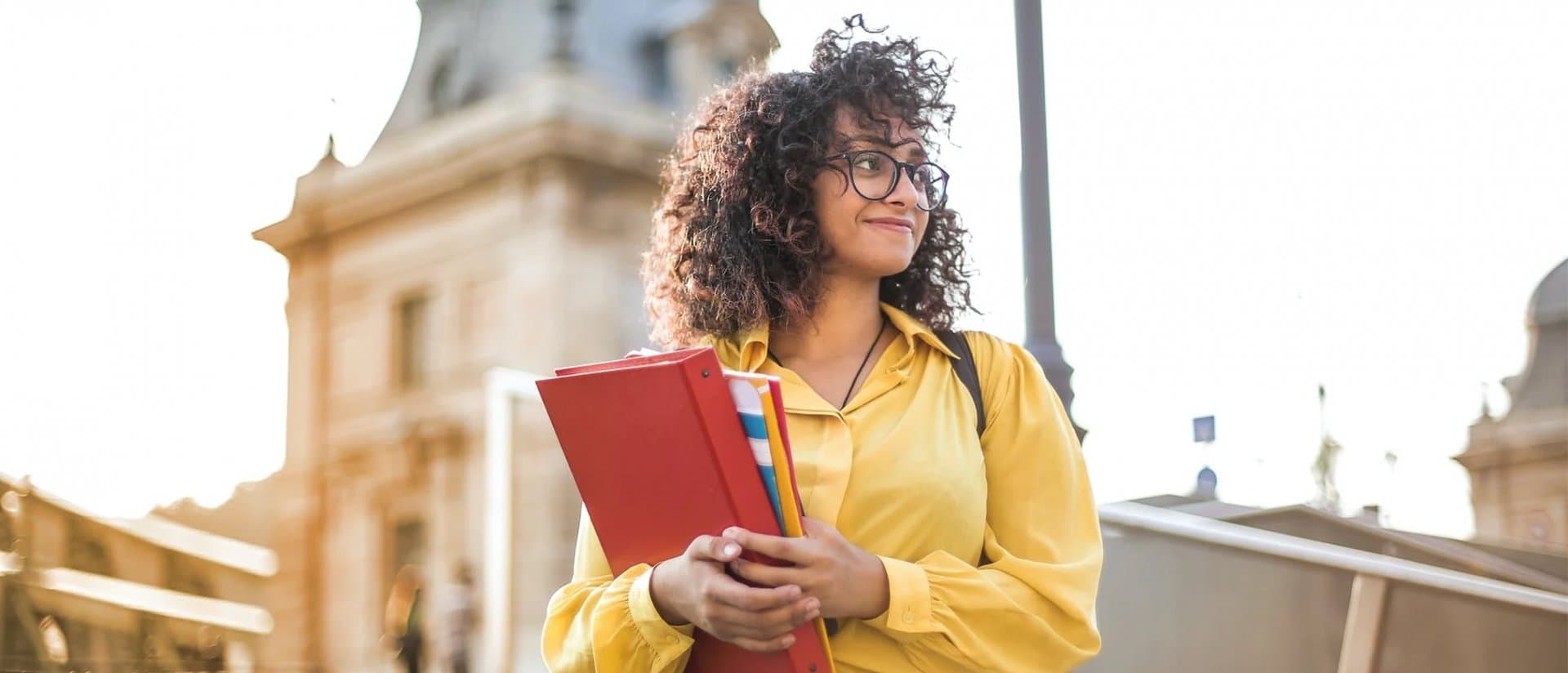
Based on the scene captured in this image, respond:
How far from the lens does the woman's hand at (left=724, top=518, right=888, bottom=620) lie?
4.88ft

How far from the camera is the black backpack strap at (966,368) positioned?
1.74m

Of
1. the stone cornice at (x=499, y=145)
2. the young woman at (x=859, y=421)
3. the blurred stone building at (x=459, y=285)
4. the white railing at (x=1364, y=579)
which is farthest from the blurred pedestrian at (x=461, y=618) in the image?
the young woman at (x=859, y=421)

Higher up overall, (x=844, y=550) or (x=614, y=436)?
(x=614, y=436)

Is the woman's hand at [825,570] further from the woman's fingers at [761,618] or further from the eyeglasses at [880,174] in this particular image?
the eyeglasses at [880,174]

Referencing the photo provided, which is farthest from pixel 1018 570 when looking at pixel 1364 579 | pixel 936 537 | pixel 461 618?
pixel 461 618

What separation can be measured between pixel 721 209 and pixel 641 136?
6.30 metres

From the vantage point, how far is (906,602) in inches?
61.2

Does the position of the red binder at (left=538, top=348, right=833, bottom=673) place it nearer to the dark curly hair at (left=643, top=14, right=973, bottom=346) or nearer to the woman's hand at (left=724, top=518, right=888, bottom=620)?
the woman's hand at (left=724, top=518, right=888, bottom=620)

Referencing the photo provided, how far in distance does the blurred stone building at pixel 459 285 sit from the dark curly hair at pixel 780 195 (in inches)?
192

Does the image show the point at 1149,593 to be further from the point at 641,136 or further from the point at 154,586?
the point at 641,136

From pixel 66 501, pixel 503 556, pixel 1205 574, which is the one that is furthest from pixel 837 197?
pixel 503 556

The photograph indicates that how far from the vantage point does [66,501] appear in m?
5.02

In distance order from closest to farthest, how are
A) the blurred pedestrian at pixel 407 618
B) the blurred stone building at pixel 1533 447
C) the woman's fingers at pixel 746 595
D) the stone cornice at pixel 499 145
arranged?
the woman's fingers at pixel 746 595, the blurred stone building at pixel 1533 447, the blurred pedestrian at pixel 407 618, the stone cornice at pixel 499 145

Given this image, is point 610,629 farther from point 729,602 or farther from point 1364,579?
point 1364,579
